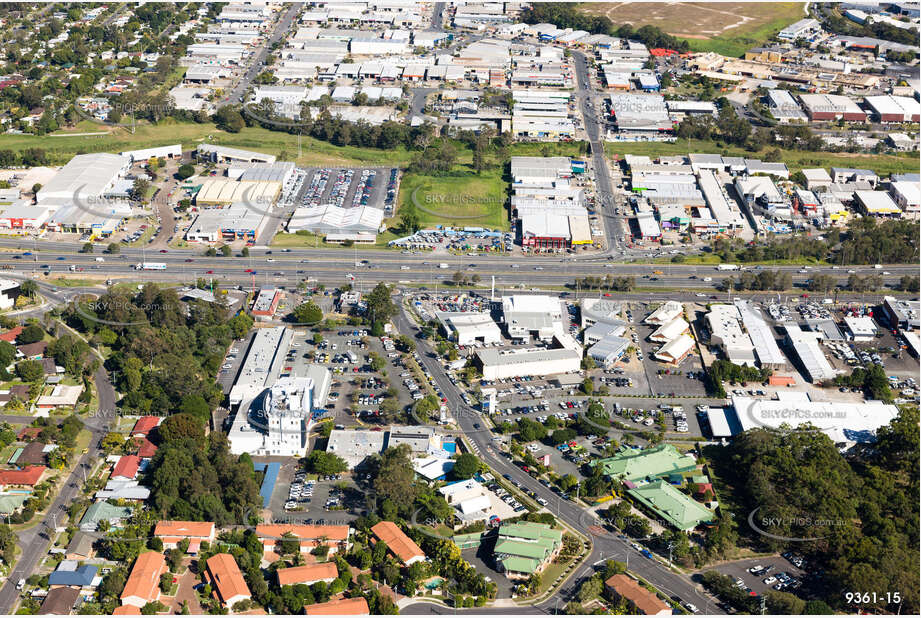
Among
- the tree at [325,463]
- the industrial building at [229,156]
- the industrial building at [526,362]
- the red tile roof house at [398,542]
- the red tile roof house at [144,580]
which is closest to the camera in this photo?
the red tile roof house at [144,580]

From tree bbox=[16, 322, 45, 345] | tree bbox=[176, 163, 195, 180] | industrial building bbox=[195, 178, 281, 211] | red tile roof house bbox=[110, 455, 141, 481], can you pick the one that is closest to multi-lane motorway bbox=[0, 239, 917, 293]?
industrial building bbox=[195, 178, 281, 211]

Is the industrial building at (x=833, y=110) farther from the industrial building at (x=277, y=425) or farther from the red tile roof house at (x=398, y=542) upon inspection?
the red tile roof house at (x=398, y=542)

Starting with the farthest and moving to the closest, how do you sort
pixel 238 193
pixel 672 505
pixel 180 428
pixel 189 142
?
pixel 189 142, pixel 238 193, pixel 180 428, pixel 672 505

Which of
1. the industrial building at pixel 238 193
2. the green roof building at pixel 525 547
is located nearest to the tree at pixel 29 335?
the industrial building at pixel 238 193

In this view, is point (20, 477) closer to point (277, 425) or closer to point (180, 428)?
point (180, 428)

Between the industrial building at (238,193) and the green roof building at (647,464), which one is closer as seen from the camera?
the green roof building at (647,464)

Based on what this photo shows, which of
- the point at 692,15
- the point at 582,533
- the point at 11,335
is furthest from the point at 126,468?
the point at 692,15

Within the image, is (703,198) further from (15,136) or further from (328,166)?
(15,136)

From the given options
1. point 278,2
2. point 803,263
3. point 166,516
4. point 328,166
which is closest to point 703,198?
point 803,263
